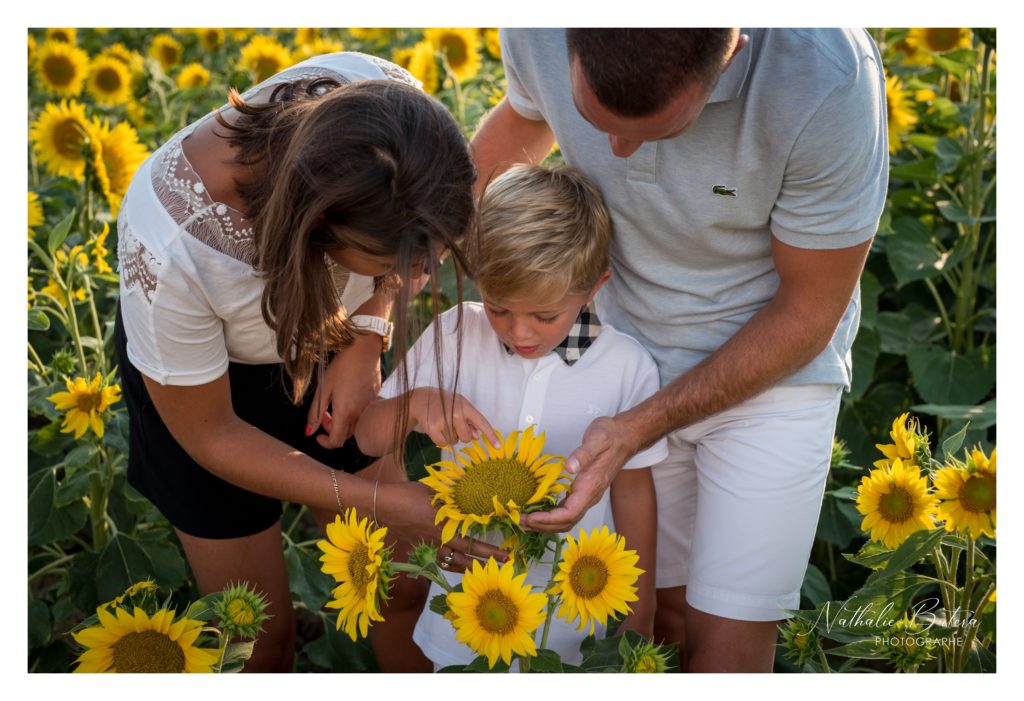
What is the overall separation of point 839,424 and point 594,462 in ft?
4.86

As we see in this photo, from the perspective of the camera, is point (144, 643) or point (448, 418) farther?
point (448, 418)

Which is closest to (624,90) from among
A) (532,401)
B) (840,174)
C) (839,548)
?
(840,174)

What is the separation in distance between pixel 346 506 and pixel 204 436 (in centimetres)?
32

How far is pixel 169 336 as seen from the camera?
182 centimetres

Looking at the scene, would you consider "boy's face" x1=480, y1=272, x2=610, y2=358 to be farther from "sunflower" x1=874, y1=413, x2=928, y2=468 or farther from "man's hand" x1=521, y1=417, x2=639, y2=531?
"sunflower" x1=874, y1=413, x2=928, y2=468

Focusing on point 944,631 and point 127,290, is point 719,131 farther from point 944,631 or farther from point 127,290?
point 127,290

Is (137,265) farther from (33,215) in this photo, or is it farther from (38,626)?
(33,215)

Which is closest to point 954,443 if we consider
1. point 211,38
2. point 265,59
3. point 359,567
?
point 359,567

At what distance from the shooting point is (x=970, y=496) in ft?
5.28

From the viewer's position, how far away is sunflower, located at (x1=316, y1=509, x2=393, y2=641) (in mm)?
1559

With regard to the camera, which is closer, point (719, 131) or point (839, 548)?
point (719, 131)

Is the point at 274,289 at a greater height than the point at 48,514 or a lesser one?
greater

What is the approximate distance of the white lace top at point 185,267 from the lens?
5.73 ft

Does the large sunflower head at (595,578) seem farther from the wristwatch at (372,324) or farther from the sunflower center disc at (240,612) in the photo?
the wristwatch at (372,324)
